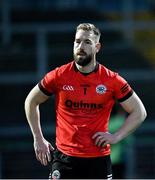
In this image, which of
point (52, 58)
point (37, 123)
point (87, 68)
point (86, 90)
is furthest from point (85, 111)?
point (52, 58)

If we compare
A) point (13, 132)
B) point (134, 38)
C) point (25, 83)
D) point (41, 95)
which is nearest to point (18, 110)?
point (25, 83)

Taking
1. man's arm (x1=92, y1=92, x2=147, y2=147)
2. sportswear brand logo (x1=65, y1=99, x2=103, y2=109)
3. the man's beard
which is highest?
the man's beard

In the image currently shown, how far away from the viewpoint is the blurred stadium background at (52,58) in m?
11.8

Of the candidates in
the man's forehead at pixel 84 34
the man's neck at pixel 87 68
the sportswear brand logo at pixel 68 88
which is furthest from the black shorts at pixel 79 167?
the man's forehead at pixel 84 34

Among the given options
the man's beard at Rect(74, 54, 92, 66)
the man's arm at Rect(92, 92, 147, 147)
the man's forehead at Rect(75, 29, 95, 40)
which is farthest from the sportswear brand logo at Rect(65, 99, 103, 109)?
the man's forehead at Rect(75, 29, 95, 40)

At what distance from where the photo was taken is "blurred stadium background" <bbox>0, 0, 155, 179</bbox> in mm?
11844

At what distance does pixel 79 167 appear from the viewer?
6.62 meters

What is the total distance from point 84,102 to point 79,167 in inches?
20.8

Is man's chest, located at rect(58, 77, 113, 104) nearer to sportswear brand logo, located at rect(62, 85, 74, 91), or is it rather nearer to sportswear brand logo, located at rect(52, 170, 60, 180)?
sportswear brand logo, located at rect(62, 85, 74, 91)

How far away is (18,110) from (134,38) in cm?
506

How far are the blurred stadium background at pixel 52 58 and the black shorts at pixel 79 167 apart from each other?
12.9 ft

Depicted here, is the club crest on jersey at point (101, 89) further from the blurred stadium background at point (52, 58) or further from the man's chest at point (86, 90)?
the blurred stadium background at point (52, 58)

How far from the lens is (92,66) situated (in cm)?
659

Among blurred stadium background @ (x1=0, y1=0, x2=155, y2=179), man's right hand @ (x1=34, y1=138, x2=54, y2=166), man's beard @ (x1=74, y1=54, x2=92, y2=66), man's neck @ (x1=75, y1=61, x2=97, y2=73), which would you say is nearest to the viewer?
man's beard @ (x1=74, y1=54, x2=92, y2=66)
